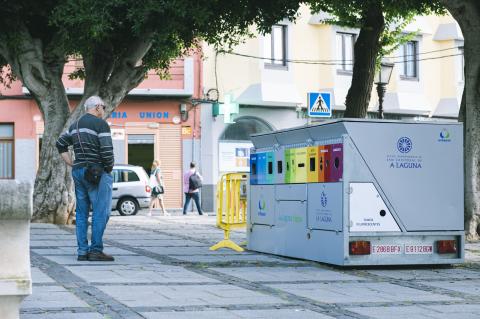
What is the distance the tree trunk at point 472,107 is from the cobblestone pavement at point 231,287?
8.32 feet

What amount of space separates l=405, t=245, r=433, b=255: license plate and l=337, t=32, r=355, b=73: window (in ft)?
89.5

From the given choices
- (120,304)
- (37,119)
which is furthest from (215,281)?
(37,119)

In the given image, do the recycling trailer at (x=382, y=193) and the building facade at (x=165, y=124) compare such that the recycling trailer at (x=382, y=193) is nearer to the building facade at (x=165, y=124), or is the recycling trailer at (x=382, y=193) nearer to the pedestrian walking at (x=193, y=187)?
the pedestrian walking at (x=193, y=187)

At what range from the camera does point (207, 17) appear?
1823 centimetres

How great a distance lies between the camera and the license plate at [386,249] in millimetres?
11227

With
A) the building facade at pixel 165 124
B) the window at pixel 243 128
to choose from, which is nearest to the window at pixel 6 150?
the building facade at pixel 165 124

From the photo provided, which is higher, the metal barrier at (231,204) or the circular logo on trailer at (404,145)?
the circular logo on trailer at (404,145)

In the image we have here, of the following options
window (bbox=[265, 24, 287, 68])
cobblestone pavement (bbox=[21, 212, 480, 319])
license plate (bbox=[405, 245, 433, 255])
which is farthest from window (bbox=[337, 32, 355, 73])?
license plate (bbox=[405, 245, 433, 255])

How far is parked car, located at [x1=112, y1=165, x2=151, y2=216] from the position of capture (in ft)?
98.5

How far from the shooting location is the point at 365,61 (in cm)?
1947

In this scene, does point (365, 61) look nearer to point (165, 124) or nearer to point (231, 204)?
point (231, 204)

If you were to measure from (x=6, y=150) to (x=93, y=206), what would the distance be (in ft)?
77.8

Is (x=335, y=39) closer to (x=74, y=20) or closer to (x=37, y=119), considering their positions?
(x=37, y=119)

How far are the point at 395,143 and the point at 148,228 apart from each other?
393 inches
